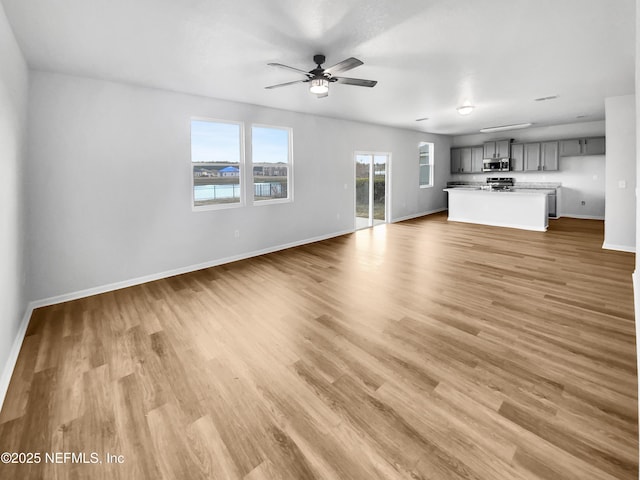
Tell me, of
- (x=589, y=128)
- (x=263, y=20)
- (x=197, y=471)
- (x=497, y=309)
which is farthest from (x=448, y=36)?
(x=589, y=128)

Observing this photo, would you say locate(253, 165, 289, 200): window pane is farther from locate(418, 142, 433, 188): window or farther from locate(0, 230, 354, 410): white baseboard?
locate(418, 142, 433, 188): window

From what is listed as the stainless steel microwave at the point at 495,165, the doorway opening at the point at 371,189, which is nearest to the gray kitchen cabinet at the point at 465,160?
the stainless steel microwave at the point at 495,165

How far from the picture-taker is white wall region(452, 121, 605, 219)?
8.45m

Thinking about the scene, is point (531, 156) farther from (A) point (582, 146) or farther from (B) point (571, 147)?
(A) point (582, 146)

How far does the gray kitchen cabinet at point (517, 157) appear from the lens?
31.1 ft

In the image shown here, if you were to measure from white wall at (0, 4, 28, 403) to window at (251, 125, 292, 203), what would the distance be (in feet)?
10.1

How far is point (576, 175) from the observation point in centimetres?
883

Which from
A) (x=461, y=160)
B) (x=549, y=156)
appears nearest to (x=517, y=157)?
(x=549, y=156)

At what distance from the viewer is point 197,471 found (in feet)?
4.92

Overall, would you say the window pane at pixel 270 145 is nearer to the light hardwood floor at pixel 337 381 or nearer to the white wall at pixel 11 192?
the light hardwood floor at pixel 337 381

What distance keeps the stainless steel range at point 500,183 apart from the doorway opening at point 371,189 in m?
3.54

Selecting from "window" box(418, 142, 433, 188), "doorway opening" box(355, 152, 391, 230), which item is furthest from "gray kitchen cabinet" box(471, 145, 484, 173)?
"doorway opening" box(355, 152, 391, 230)

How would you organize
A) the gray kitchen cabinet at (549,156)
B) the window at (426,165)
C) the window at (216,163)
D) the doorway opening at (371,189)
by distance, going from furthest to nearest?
the window at (426,165), the gray kitchen cabinet at (549,156), the doorway opening at (371,189), the window at (216,163)

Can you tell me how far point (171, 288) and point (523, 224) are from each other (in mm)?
8024
